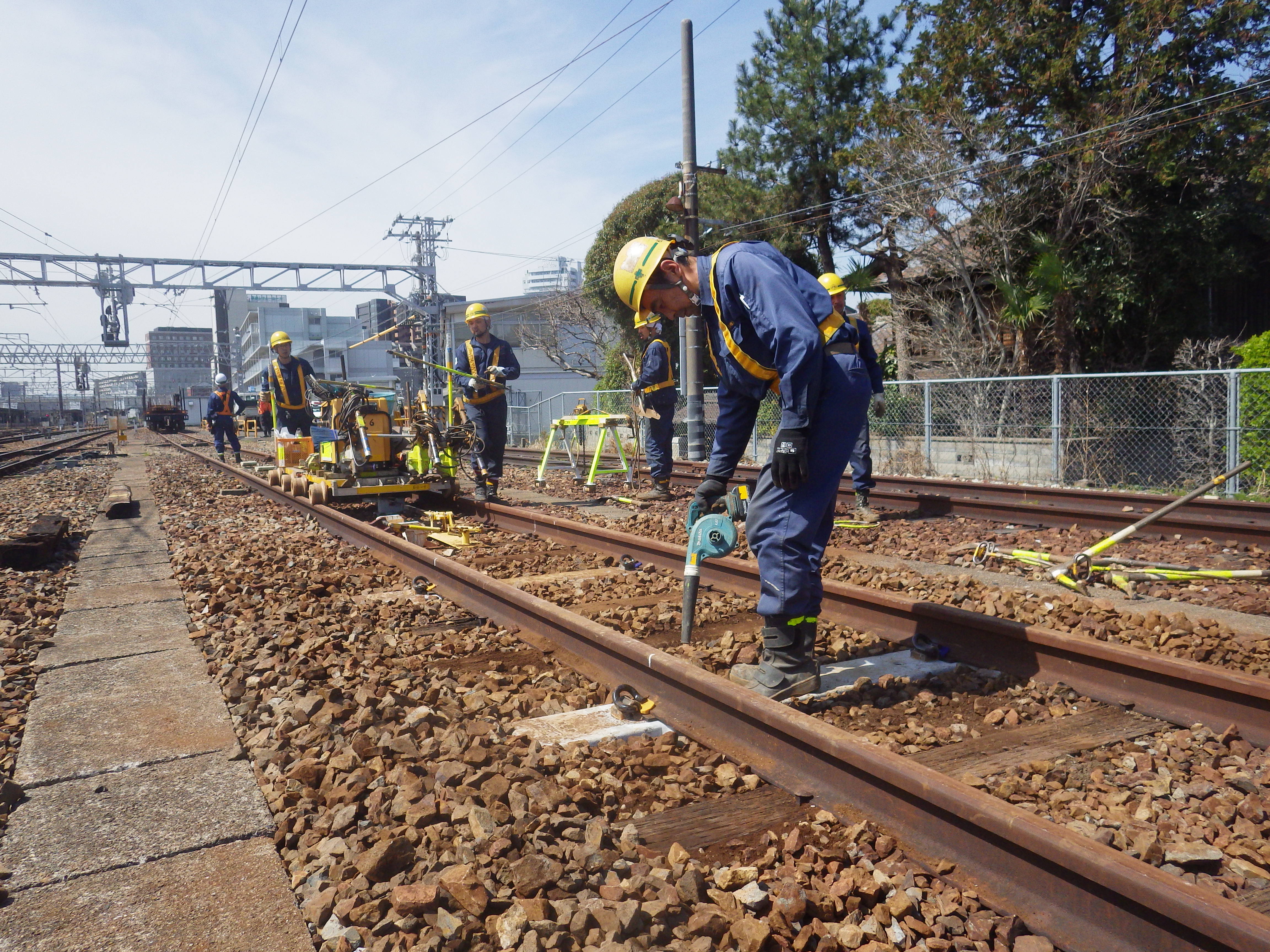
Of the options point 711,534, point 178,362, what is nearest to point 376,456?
point 711,534

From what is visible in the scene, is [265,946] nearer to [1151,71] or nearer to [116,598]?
[116,598]

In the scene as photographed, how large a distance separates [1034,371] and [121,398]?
182m

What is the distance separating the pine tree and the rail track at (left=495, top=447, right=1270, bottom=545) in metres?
12.3

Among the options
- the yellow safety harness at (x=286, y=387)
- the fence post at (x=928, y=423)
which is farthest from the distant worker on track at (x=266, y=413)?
the fence post at (x=928, y=423)

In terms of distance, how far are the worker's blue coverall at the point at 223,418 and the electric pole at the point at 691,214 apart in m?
11.6

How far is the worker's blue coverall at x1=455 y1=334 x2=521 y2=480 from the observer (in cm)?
1022

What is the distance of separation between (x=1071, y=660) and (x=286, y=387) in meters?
11.7

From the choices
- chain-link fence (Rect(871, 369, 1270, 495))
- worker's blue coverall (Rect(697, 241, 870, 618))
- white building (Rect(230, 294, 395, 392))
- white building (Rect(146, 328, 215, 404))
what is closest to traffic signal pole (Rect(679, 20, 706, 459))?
chain-link fence (Rect(871, 369, 1270, 495))

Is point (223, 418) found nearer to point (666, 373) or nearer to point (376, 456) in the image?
point (376, 456)

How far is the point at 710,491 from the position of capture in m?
4.26

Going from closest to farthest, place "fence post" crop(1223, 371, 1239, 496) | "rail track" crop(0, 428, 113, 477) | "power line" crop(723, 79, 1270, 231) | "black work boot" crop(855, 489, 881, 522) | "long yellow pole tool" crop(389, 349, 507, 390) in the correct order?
"long yellow pole tool" crop(389, 349, 507, 390) < "black work boot" crop(855, 489, 881, 522) < "fence post" crop(1223, 371, 1239, 496) < "power line" crop(723, 79, 1270, 231) < "rail track" crop(0, 428, 113, 477)

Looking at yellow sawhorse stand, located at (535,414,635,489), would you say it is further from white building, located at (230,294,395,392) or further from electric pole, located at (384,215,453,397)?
white building, located at (230,294,395,392)

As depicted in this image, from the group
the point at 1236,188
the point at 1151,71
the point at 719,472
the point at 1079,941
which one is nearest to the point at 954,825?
the point at 1079,941

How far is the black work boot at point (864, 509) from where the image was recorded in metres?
8.60
